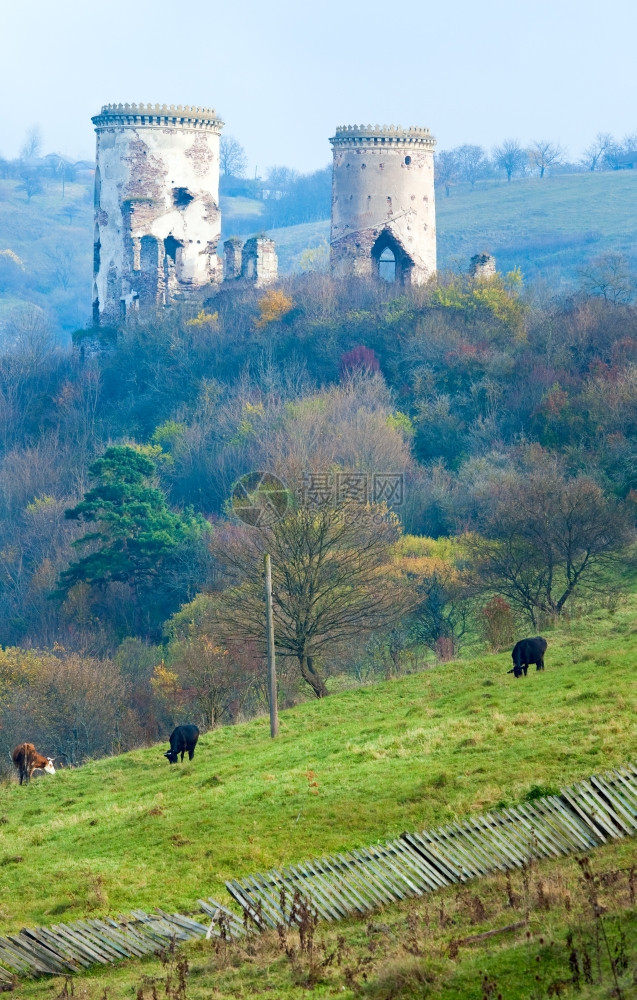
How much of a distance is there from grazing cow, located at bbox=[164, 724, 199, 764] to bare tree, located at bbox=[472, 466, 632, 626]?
981cm

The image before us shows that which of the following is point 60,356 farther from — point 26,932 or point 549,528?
point 26,932

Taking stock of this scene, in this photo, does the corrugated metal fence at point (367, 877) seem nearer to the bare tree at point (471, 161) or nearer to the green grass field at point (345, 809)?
the green grass field at point (345, 809)

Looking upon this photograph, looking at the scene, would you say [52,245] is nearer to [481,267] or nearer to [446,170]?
[446,170]

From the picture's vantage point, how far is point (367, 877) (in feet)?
37.2

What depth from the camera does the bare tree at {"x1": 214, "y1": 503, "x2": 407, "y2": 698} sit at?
24714 millimetres

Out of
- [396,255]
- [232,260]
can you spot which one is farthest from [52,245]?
[396,255]

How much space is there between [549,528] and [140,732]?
819cm

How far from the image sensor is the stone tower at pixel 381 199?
4675 cm

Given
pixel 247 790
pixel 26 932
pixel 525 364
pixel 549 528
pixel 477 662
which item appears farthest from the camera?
pixel 525 364

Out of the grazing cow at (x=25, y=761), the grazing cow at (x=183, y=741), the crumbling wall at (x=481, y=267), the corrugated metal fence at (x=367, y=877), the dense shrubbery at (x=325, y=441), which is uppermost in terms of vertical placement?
the crumbling wall at (x=481, y=267)

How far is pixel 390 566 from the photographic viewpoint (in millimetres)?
30703

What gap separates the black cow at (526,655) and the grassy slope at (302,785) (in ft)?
0.54

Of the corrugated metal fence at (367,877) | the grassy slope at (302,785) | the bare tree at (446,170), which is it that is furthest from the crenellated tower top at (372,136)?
the bare tree at (446,170)

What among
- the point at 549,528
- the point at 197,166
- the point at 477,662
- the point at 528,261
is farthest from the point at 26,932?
the point at 528,261
